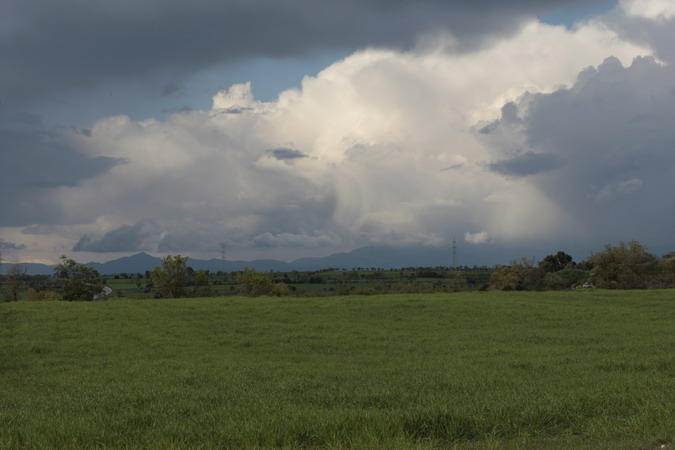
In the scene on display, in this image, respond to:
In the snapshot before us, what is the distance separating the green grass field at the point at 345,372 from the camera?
11047mm

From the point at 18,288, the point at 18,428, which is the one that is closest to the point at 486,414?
the point at 18,428

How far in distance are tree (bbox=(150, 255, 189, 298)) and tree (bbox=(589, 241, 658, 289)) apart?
6798 centimetres

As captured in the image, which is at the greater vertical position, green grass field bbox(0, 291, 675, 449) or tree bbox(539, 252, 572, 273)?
tree bbox(539, 252, 572, 273)

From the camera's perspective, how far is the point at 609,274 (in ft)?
275

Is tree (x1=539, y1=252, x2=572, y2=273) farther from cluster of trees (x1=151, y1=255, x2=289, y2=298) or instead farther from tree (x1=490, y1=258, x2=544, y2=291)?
cluster of trees (x1=151, y1=255, x2=289, y2=298)

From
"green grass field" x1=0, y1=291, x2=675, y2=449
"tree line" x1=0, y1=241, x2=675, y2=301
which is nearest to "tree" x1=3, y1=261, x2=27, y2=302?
"tree line" x1=0, y1=241, x2=675, y2=301

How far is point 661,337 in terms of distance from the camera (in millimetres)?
33188

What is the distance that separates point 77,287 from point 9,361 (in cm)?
6133

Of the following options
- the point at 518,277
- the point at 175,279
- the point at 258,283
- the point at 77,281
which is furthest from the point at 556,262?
the point at 77,281

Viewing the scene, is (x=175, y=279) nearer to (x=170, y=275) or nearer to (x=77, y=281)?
(x=170, y=275)

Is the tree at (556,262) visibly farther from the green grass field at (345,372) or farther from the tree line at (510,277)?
the green grass field at (345,372)

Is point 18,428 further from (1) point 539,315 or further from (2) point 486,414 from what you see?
(1) point 539,315

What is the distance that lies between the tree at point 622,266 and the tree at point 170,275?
6798cm

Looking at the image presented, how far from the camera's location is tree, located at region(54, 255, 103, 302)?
285 feet
